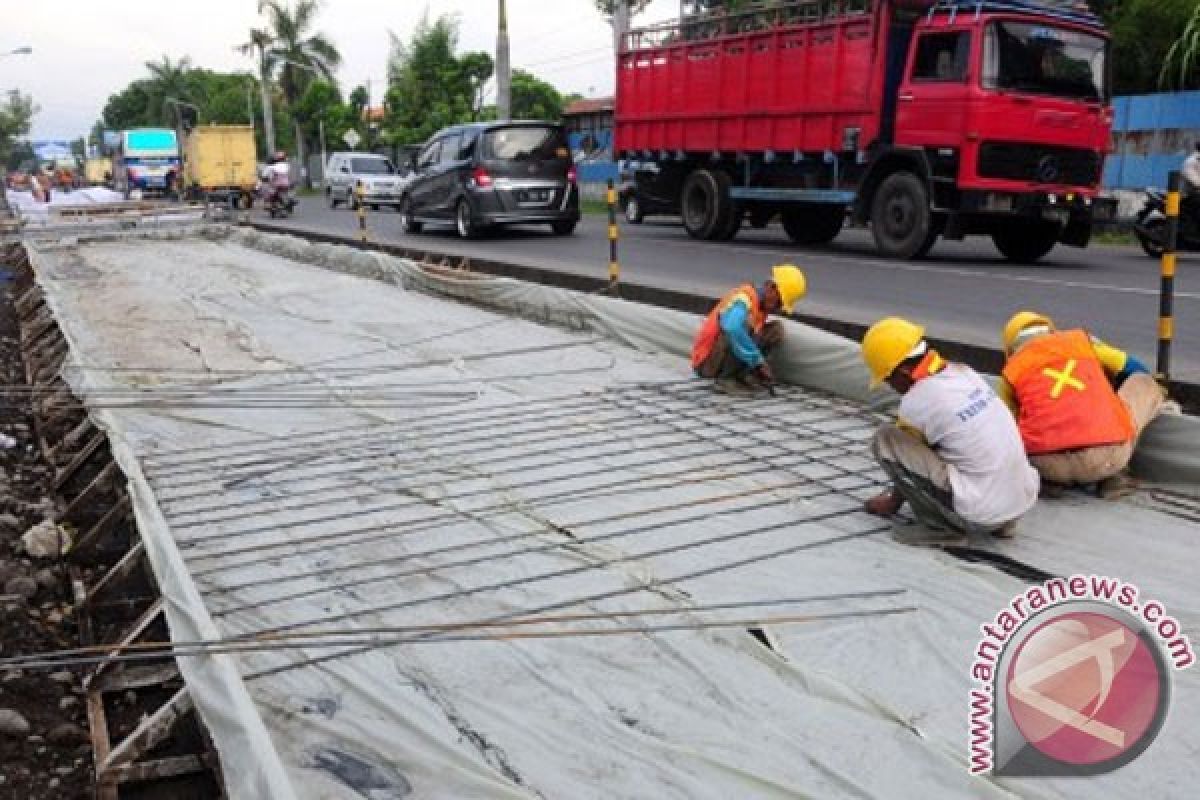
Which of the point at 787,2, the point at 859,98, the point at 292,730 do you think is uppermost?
the point at 787,2

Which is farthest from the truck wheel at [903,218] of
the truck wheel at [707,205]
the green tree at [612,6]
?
the green tree at [612,6]

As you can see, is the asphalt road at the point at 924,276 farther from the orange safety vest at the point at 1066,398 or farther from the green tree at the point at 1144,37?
the green tree at the point at 1144,37

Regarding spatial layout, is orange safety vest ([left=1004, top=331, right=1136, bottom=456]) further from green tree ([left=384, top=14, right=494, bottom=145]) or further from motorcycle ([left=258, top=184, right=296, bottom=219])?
green tree ([left=384, top=14, right=494, bottom=145])

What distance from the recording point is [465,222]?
54.8ft

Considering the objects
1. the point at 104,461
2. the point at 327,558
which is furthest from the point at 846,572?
the point at 104,461

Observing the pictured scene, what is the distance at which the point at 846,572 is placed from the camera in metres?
3.55

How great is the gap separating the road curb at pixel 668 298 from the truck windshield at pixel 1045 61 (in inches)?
184

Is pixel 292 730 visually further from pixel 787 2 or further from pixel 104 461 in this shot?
pixel 787 2

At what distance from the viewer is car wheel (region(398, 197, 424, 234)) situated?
18125mm

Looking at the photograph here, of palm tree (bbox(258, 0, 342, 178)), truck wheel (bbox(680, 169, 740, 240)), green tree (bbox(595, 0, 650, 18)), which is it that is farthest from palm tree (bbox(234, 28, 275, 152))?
truck wheel (bbox(680, 169, 740, 240))

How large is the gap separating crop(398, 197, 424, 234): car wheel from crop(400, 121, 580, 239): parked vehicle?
3.46 ft

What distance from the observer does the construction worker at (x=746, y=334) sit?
5.76 metres

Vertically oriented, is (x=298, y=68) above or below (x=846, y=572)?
above

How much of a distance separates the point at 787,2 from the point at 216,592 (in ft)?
41.5
